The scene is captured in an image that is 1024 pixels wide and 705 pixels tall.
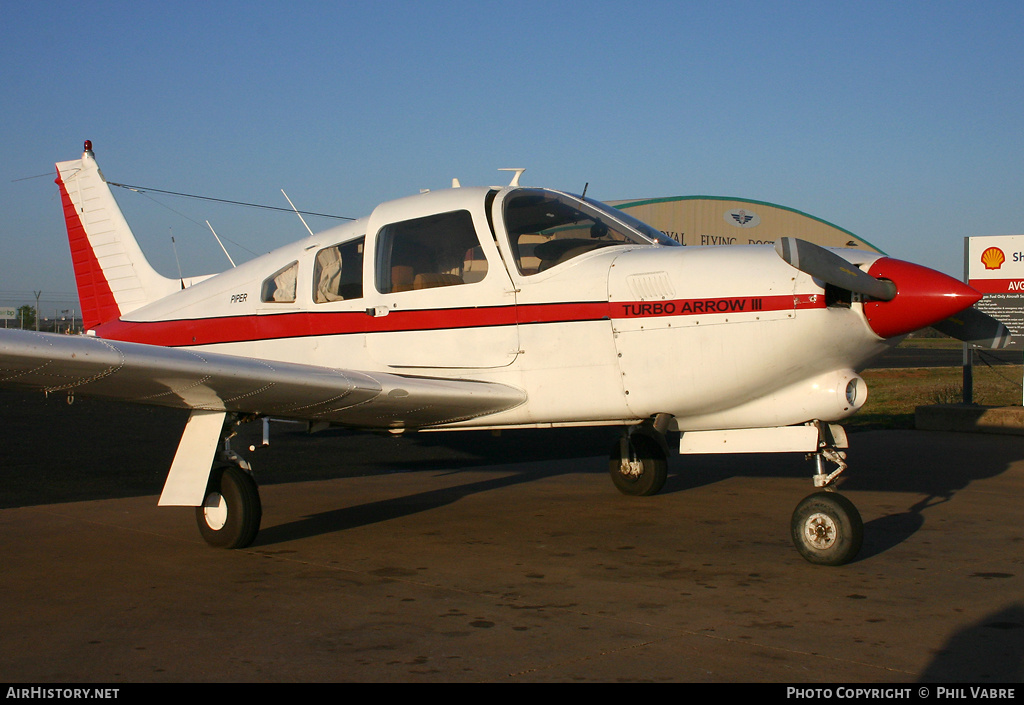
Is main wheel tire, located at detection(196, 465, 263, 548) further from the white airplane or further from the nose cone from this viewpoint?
the nose cone

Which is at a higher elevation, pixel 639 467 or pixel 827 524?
pixel 827 524

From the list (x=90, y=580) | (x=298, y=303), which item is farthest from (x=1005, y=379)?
(x=90, y=580)

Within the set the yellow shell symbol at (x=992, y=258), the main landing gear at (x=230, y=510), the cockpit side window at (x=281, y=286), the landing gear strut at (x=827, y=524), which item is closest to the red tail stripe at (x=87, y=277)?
the cockpit side window at (x=281, y=286)

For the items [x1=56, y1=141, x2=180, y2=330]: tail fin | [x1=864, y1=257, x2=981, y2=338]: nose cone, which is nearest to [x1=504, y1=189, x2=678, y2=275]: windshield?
[x1=864, y1=257, x2=981, y2=338]: nose cone

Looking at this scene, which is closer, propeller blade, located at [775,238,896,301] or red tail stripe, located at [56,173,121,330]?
propeller blade, located at [775,238,896,301]

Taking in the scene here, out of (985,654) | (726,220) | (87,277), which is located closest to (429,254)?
(985,654)

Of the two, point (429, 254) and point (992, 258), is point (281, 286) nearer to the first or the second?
point (429, 254)

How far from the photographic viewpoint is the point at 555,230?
6473mm

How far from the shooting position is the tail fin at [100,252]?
32.9 feet

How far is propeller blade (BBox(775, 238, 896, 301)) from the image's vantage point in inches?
200

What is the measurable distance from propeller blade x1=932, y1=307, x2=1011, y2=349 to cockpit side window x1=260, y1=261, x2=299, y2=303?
4.93 meters

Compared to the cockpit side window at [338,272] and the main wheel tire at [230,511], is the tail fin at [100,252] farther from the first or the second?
the main wheel tire at [230,511]

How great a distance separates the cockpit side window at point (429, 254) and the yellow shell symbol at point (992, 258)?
11.1m

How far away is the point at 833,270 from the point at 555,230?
6.83 ft
